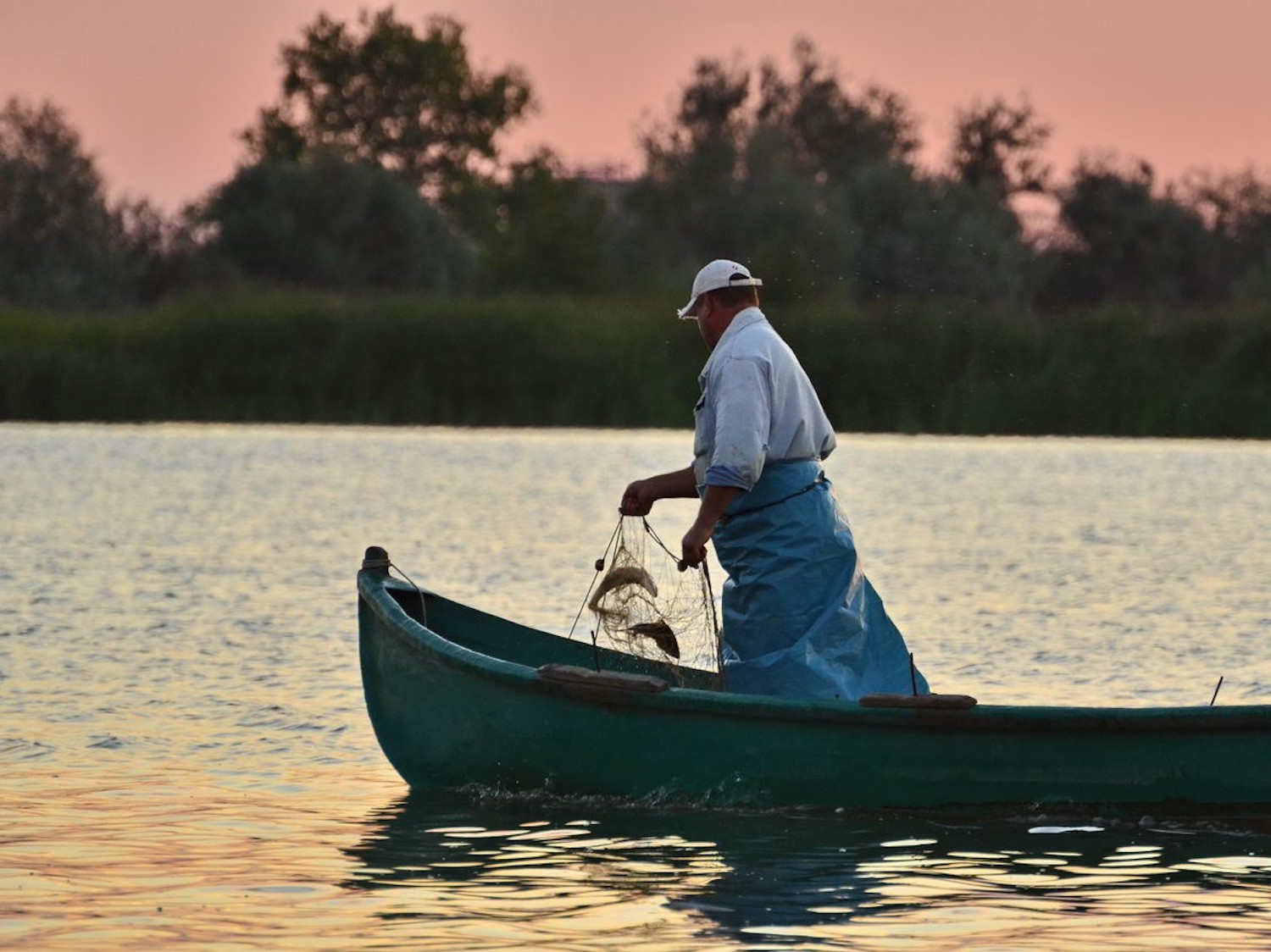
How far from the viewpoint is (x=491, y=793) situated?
30.9 feet

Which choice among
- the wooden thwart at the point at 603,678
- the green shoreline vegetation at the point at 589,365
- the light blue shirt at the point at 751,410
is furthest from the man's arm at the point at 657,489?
the green shoreline vegetation at the point at 589,365

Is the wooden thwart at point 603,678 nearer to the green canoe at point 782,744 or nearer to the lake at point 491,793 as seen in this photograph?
the green canoe at point 782,744

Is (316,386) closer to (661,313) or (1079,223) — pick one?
(661,313)

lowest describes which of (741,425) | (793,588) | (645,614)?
(645,614)

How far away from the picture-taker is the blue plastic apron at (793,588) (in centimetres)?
873

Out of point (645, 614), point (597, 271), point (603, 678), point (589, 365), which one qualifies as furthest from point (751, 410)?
point (597, 271)

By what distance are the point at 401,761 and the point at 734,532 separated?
1.78m

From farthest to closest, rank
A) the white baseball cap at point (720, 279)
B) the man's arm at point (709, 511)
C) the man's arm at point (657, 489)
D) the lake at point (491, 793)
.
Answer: the man's arm at point (657, 489)
the white baseball cap at point (720, 279)
the man's arm at point (709, 511)
the lake at point (491, 793)

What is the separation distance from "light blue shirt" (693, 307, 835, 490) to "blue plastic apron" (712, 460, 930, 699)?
0.42ft

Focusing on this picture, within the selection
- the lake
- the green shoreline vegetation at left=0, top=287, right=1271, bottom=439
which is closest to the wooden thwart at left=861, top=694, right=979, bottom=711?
the lake

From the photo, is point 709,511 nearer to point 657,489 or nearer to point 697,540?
point 697,540

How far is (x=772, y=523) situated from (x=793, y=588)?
242 mm

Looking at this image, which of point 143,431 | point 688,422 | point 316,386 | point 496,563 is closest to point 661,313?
point 688,422

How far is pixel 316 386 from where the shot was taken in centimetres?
3772
